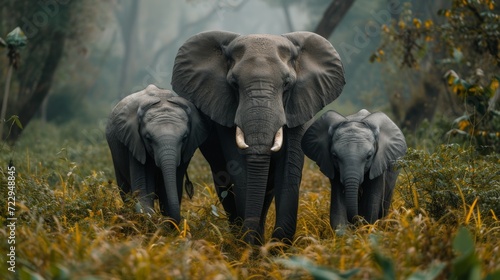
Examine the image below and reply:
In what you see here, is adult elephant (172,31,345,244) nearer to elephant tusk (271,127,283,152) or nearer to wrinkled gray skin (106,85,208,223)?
A: elephant tusk (271,127,283,152)

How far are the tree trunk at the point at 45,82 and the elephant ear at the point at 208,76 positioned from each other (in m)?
8.83

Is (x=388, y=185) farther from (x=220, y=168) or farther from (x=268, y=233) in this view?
(x=220, y=168)

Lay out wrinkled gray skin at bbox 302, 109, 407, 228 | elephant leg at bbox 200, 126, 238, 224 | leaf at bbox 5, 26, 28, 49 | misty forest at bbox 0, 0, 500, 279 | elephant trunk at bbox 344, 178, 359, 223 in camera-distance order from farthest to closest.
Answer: leaf at bbox 5, 26, 28, 49, elephant leg at bbox 200, 126, 238, 224, wrinkled gray skin at bbox 302, 109, 407, 228, elephant trunk at bbox 344, 178, 359, 223, misty forest at bbox 0, 0, 500, 279

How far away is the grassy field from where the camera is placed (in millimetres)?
4566

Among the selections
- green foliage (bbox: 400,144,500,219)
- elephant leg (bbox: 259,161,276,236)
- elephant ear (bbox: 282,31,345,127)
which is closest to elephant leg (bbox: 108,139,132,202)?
elephant leg (bbox: 259,161,276,236)

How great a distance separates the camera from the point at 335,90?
25.1 feet

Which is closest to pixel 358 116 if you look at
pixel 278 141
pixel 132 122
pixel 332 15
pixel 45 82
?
pixel 278 141

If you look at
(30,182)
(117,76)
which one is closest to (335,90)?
(30,182)

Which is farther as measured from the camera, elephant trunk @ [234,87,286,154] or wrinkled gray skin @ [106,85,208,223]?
wrinkled gray skin @ [106,85,208,223]

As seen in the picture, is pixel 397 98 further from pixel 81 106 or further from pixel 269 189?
pixel 81 106

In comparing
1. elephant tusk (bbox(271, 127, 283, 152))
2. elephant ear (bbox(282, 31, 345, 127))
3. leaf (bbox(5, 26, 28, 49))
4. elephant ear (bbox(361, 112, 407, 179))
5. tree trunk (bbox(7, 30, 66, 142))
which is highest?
leaf (bbox(5, 26, 28, 49))

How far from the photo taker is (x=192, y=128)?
727 cm

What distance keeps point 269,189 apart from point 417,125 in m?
7.92

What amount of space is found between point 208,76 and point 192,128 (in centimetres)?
62
